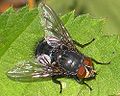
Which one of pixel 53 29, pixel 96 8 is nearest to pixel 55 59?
pixel 53 29

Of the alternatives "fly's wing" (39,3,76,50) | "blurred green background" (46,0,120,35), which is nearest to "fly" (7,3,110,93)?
"fly's wing" (39,3,76,50)

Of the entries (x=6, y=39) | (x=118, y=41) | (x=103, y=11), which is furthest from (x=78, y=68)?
(x=103, y=11)

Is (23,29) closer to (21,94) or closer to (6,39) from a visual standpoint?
(6,39)

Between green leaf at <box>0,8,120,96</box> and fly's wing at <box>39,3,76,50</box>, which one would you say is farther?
fly's wing at <box>39,3,76,50</box>

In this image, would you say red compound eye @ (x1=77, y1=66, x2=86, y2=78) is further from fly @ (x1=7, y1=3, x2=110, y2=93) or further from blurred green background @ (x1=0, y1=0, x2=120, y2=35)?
blurred green background @ (x1=0, y1=0, x2=120, y2=35)

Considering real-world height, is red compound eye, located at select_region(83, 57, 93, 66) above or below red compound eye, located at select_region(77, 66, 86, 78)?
above

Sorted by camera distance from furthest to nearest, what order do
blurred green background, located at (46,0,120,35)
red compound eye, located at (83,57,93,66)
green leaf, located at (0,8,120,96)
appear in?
blurred green background, located at (46,0,120,35)
red compound eye, located at (83,57,93,66)
green leaf, located at (0,8,120,96)
